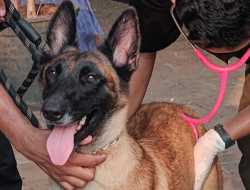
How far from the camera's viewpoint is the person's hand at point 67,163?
3.04 meters

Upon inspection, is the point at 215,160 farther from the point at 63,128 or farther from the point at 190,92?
the point at 190,92

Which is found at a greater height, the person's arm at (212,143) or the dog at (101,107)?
the dog at (101,107)

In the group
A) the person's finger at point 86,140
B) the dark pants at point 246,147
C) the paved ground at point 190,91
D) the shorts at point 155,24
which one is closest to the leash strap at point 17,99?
the person's finger at point 86,140

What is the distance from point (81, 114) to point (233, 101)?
13.9 ft

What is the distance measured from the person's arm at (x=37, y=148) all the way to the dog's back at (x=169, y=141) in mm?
639

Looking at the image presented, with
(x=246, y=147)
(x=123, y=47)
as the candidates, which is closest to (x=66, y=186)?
(x=123, y=47)

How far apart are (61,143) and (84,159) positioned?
195 millimetres

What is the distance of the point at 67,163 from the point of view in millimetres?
3057

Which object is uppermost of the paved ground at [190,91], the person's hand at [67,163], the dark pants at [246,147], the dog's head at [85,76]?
the dog's head at [85,76]

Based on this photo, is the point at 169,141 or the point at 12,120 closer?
the point at 12,120

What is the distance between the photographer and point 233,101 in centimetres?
688

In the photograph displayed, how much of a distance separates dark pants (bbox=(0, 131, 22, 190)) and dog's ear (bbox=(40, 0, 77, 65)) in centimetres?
66

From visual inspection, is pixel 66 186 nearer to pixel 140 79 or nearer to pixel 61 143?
pixel 61 143

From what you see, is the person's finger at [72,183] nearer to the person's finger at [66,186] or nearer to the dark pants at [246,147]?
the person's finger at [66,186]
